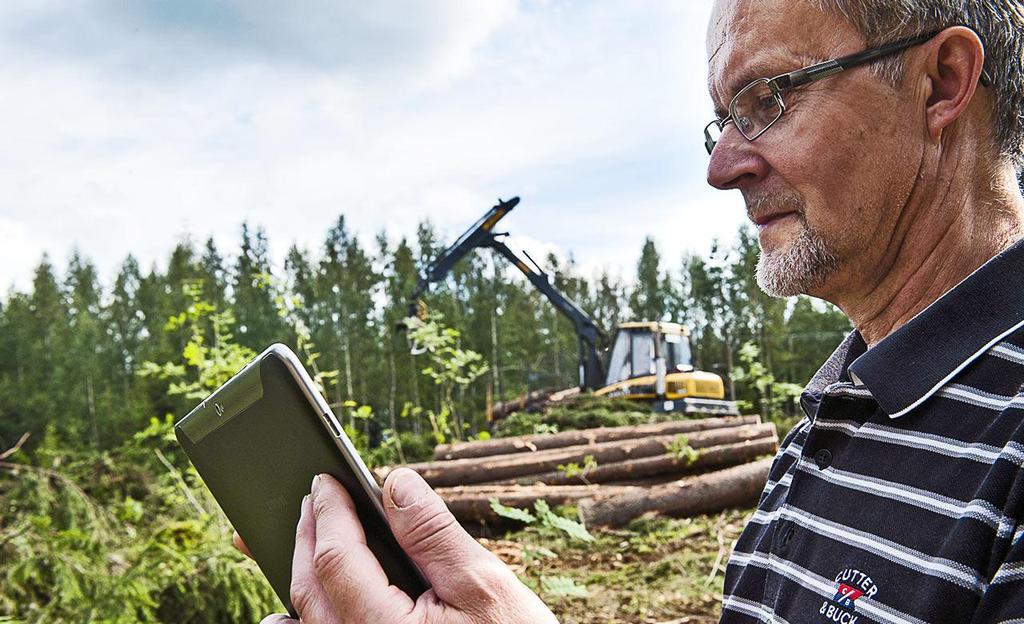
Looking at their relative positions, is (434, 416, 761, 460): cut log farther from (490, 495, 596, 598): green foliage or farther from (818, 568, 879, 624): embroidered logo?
(818, 568, 879, 624): embroidered logo

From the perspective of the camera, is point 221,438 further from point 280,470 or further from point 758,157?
point 758,157

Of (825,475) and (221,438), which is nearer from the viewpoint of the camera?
(825,475)

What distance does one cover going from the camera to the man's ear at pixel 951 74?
49.0 inches

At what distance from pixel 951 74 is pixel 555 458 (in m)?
6.96

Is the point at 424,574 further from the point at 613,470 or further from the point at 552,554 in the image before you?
the point at 613,470

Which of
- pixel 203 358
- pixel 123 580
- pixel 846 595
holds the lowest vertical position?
pixel 123 580

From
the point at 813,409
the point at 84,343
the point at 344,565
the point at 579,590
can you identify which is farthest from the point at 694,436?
the point at 84,343

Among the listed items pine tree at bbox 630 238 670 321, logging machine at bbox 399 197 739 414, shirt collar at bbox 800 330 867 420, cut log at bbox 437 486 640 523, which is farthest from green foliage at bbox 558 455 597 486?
pine tree at bbox 630 238 670 321

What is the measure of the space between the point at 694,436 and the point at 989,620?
24.4 feet

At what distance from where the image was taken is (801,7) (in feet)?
4.46

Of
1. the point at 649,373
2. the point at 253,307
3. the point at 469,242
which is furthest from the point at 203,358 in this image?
the point at 253,307

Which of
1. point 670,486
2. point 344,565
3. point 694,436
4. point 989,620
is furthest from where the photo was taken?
point 694,436

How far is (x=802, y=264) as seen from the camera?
1.36 metres

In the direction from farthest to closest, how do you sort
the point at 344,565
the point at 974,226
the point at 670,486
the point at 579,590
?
the point at 670,486, the point at 579,590, the point at 974,226, the point at 344,565
